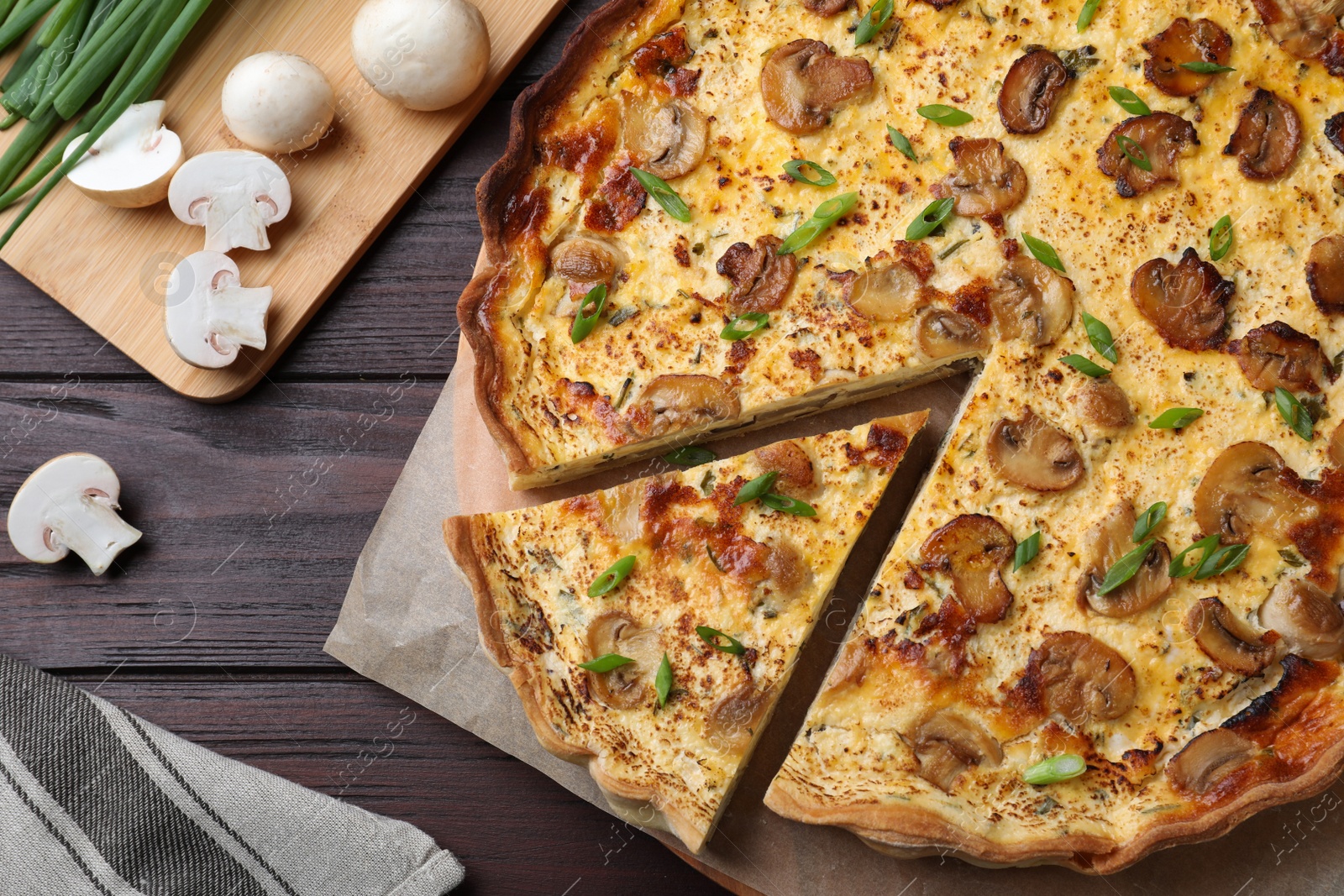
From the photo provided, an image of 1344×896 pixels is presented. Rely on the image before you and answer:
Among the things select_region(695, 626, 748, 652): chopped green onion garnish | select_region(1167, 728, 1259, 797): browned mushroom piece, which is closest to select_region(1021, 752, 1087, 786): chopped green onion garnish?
select_region(1167, 728, 1259, 797): browned mushroom piece

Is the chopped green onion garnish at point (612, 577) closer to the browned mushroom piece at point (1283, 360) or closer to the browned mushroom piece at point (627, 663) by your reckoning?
the browned mushroom piece at point (627, 663)

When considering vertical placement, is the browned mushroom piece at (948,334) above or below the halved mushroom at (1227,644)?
above

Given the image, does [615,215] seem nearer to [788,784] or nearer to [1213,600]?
[788,784]

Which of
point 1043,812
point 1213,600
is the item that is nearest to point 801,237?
point 1213,600

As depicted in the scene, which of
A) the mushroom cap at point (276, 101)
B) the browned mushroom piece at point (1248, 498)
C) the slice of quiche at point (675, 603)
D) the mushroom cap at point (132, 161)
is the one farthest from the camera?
the mushroom cap at point (132, 161)

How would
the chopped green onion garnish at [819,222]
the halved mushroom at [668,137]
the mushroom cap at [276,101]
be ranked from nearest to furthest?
the chopped green onion garnish at [819,222] < the halved mushroom at [668,137] < the mushroom cap at [276,101]

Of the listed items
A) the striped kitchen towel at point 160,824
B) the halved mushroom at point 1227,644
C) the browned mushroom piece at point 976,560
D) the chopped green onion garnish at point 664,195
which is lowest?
the striped kitchen towel at point 160,824

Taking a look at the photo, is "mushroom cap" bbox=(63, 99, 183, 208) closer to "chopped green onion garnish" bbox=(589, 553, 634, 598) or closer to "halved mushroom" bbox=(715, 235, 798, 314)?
Answer: "halved mushroom" bbox=(715, 235, 798, 314)

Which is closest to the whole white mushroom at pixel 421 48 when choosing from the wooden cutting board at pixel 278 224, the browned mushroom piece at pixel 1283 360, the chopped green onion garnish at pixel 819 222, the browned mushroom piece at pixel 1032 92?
the wooden cutting board at pixel 278 224

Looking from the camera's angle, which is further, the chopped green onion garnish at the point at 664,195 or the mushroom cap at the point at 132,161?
the mushroom cap at the point at 132,161
